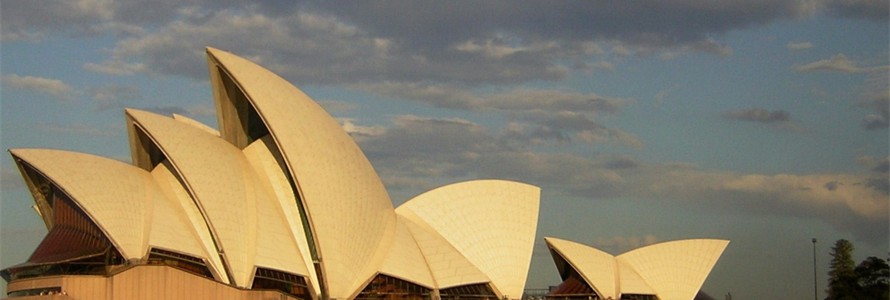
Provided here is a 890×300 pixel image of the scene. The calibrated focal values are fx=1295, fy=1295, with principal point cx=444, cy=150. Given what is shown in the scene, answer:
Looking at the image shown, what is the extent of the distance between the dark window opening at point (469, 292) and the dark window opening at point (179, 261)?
12.6 m

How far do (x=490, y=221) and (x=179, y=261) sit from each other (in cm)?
1897

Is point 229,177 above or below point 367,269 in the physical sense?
above

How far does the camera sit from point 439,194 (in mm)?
68875

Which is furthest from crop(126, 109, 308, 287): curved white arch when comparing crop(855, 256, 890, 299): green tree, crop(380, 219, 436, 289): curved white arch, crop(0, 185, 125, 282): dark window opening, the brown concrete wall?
crop(855, 256, 890, 299): green tree

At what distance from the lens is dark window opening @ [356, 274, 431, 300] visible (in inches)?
2347

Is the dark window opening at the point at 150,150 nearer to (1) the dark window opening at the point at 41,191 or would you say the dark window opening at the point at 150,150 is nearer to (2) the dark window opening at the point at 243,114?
(2) the dark window opening at the point at 243,114

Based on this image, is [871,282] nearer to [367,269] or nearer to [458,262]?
[458,262]

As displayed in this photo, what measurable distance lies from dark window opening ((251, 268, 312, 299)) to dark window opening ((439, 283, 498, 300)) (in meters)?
7.79

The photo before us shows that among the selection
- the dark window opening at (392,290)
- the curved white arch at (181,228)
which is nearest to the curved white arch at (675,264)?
the dark window opening at (392,290)

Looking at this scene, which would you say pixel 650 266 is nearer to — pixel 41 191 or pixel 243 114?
pixel 243 114

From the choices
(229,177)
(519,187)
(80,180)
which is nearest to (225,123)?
(229,177)

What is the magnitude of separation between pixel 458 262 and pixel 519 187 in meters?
7.75

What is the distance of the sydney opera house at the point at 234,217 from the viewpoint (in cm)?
5431

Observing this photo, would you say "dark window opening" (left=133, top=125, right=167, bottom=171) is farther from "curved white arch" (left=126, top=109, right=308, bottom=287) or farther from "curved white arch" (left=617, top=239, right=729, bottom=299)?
"curved white arch" (left=617, top=239, right=729, bottom=299)
